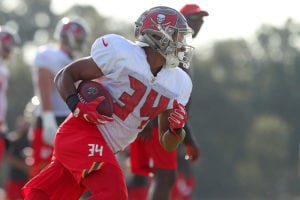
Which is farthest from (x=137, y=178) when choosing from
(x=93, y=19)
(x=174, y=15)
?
(x=93, y=19)

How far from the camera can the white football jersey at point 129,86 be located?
23.5ft

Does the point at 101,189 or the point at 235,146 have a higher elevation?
the point at 101,189

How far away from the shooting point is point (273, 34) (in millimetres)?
33938

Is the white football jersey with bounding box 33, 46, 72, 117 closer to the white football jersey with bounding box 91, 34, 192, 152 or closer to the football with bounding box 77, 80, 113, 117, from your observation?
the white football jersey with bounding box 91, 34, 192, 152

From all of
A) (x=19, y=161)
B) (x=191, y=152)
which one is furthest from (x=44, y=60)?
(x=19, y=161)

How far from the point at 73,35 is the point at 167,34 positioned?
138 inches

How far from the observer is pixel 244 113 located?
158ft

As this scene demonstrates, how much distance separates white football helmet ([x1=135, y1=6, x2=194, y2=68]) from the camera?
732cm

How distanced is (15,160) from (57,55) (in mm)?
5073

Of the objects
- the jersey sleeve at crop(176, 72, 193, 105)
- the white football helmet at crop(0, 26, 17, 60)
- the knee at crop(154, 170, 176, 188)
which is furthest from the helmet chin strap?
the white football helmet at crop(0, 26, 17, 60)

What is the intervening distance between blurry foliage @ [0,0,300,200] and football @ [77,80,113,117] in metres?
22.6

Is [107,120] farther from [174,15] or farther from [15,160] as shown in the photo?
[15,160]

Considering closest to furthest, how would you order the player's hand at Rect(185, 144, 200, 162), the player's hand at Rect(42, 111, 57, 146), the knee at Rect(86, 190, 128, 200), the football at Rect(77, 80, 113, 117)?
the knee at Rect(86, 190, 128, 200), the football at Rect(77, 80, 113, 117), the player's hand at Rect(185, 144, 200, 162), the player's hand at Rect(42, 111, 57, 146)

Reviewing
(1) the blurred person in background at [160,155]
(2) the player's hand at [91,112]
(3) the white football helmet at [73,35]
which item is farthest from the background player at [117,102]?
(3) the white football helmet at [73,35]
